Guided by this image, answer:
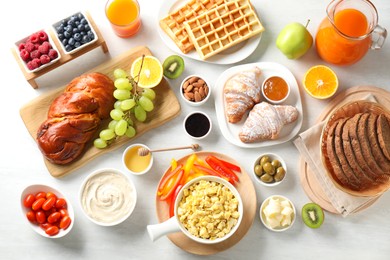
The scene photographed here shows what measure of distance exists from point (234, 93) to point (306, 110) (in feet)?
1.33

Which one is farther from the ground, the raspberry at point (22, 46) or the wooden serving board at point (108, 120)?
the raspberry at point (22, 46)

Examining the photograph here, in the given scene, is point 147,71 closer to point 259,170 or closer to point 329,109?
point 259,170

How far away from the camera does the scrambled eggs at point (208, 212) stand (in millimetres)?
2514

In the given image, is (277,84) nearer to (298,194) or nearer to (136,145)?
(298,194)

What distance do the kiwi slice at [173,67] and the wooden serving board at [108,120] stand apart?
48 millimetres

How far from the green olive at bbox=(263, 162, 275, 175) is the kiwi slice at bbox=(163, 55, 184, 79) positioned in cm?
65

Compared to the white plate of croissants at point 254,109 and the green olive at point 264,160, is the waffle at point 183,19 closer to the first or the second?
the white plate of croissants at point 254,109

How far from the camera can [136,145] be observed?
273 centimetres

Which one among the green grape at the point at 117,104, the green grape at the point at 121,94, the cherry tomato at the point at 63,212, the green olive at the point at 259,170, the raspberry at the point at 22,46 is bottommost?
the green olive at the point at 259,170

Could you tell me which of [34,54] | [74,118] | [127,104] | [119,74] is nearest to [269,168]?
[127,104]

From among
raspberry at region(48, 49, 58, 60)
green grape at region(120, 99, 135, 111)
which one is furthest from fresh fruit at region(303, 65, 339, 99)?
raspberry at region(48, 49, 58, 60)

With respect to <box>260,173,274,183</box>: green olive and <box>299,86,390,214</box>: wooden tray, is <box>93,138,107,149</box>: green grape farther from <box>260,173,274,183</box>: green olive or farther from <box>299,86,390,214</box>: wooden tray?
<box>299,86,390,214</box>: wooden tray

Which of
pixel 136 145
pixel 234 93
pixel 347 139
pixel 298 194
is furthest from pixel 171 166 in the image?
pixel 347 139

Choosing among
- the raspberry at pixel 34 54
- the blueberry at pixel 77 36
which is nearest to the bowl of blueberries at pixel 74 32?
the blueberry at pixel 77 36
